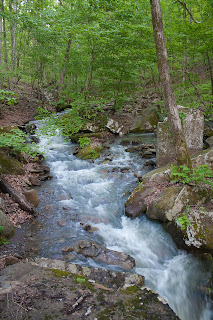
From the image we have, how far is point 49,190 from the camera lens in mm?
7133

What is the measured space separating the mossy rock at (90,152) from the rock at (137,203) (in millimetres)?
4400

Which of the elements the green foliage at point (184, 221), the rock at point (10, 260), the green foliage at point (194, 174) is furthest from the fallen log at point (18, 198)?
the green foliage at point (194, 174)

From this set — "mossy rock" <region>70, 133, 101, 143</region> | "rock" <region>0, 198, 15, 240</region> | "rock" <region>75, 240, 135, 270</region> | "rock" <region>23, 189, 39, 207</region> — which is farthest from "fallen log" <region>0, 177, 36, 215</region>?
"mossy rock" <region>70, 133, 101, 143</region>

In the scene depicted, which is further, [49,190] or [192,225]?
[49,190]

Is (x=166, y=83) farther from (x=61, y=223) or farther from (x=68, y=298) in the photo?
(x=68, y=298)

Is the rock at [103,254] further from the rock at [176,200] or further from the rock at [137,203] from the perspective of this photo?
the rock at [137,203]

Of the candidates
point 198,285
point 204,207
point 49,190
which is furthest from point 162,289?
point 49,190

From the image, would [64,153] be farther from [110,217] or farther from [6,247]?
[6,247]

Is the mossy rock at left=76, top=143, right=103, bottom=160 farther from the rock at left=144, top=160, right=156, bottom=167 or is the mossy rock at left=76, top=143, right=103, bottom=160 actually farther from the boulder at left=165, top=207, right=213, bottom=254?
the boulder at left=165, top=207, right=213, bottom=254

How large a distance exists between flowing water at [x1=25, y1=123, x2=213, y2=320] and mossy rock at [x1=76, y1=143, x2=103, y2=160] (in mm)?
1196

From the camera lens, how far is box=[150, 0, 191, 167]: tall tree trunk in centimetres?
495

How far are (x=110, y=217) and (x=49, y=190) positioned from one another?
8.27 ft

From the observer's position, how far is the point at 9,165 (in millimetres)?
6879

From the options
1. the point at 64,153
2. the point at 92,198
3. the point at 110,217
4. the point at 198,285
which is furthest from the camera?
the point at 64,153
